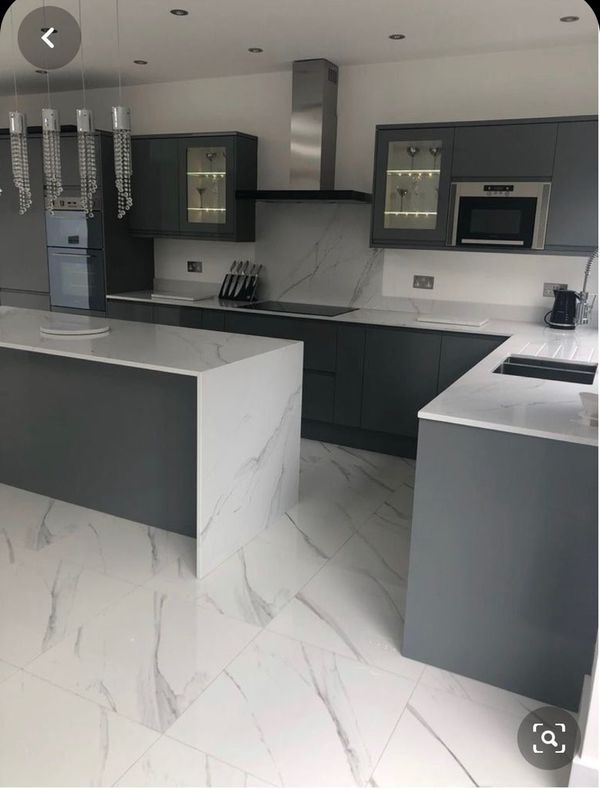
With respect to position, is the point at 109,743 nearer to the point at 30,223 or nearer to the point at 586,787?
the point at 586,787

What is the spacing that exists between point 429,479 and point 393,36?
2784 mm

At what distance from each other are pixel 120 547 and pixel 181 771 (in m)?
1.27

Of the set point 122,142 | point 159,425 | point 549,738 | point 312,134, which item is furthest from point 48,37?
point 549,738

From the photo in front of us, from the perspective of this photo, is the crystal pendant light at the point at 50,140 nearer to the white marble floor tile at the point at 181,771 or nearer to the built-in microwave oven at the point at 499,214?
the built-in microwave oven at the point at 499,214

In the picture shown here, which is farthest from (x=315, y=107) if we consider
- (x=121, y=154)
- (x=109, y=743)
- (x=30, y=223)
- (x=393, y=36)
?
(x=109, y=743)

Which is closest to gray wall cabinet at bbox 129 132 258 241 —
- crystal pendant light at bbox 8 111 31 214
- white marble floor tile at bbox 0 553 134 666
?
crystal pendant light at bbox 8 111 31 214

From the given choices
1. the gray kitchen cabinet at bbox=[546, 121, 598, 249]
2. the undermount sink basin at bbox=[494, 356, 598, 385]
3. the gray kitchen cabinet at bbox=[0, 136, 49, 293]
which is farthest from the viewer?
the gray kitchen cabinet at bbox=[0, 136, 49, 293]

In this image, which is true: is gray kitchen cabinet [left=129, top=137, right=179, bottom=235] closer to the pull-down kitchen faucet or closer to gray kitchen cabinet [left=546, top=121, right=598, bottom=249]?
gray kitchen cabinet [left=546, top=121, right=598, bottom=249]

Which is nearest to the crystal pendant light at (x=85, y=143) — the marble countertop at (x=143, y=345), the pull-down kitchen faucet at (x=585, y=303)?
the marble countertop at (x=143, y=345)

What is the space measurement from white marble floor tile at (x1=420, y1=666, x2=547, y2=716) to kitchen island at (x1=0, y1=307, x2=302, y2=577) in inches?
40.1

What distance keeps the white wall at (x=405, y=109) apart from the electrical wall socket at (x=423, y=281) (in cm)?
5

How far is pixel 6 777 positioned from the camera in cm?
166

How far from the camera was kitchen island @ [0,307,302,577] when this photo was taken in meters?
2.64

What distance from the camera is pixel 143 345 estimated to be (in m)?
2.95
